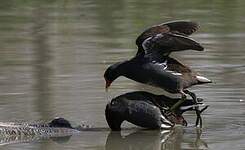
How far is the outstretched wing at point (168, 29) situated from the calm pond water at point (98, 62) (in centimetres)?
85

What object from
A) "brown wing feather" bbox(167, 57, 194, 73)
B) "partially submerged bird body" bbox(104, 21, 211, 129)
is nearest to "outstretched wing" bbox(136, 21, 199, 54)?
"partially submerged bird body" bbox(104, 21, 211, 129)

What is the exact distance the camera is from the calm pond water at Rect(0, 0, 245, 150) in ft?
26.5

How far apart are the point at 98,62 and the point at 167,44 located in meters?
3.58

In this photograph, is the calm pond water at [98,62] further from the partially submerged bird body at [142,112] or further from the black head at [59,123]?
the black head at [59,123]

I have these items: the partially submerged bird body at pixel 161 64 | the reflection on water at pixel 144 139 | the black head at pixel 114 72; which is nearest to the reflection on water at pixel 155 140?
the reflection on water at pixel 144 139

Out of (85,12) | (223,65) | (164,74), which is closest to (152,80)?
(164,74)

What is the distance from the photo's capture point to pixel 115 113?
818 centimetres

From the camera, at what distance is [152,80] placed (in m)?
8.17

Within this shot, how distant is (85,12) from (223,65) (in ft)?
22.9

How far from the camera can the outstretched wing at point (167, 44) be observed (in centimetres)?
804

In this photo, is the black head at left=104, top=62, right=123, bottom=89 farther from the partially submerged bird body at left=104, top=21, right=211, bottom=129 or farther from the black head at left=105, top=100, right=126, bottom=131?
the black head at left=105, top=100, right=126, bottom=131

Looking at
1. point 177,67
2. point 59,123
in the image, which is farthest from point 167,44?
point 59,123

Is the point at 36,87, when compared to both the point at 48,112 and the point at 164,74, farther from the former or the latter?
the point at 164,74

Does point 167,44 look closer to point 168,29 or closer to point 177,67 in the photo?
point 168,29
